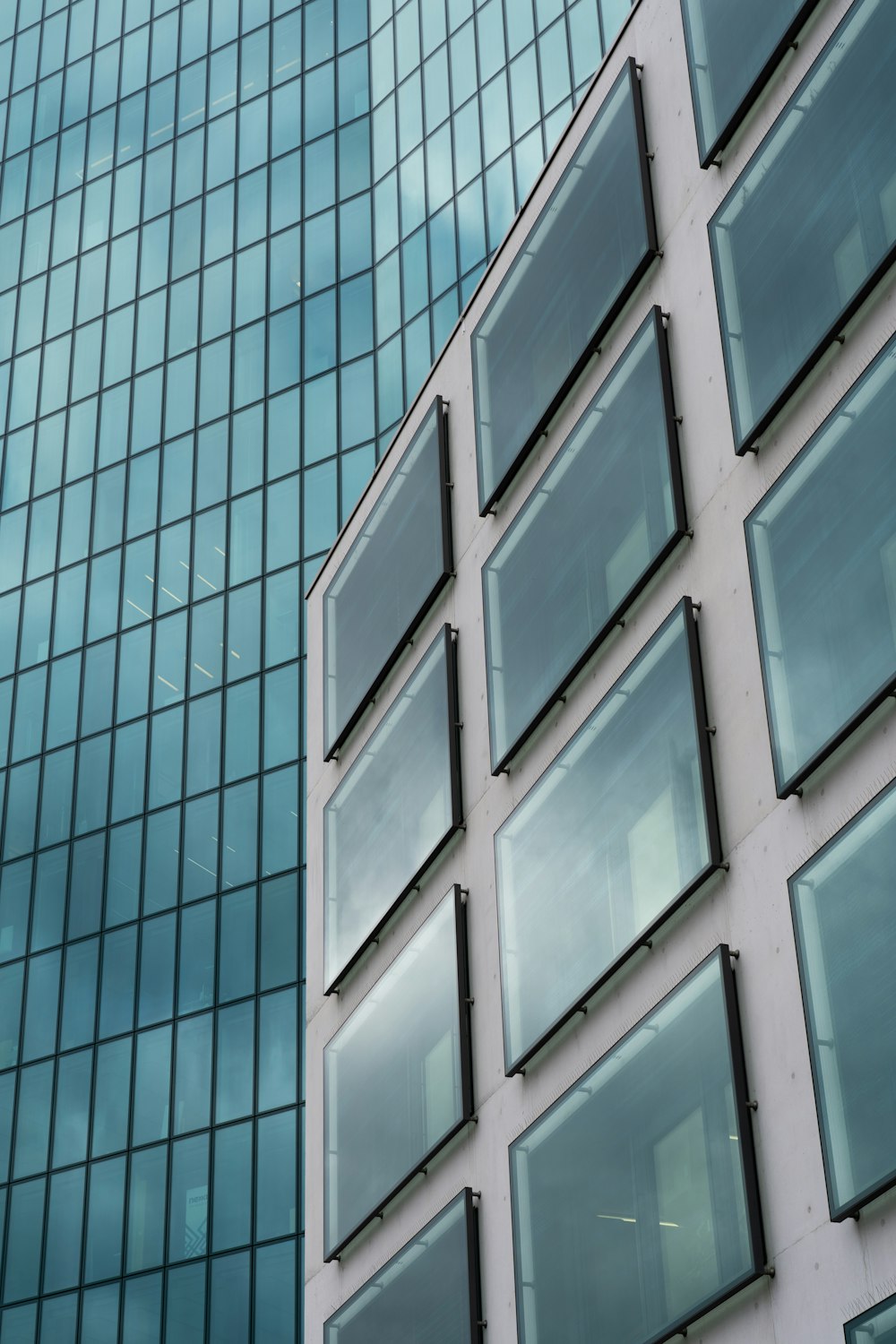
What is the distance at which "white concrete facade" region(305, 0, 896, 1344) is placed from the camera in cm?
1505

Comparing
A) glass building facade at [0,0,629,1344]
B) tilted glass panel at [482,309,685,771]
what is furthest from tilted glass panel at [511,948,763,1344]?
glass building facade at [0,0,629,1344]

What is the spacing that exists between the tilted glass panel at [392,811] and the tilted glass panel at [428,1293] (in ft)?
15.3

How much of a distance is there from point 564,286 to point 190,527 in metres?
33.9

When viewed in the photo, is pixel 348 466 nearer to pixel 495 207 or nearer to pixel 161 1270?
pixel 495 207

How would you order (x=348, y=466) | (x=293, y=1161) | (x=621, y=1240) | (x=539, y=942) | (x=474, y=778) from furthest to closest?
(x=348, y=466)
(x=293, y=1161)
(x=474, y=778)
(x=539, y=942)
(x=621, y=1240)

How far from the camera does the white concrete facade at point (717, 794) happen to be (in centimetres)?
1505

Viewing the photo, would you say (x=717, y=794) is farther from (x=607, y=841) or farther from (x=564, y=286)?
(x=564, y=286)

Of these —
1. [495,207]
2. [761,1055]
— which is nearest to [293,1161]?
[495,207]

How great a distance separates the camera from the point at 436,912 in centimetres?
2370

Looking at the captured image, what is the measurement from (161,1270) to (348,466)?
2181 cm

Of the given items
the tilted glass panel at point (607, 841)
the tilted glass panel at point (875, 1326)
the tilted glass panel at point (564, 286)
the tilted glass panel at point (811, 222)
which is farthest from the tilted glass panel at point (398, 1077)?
the tilted glass panel at point (875, 1326)

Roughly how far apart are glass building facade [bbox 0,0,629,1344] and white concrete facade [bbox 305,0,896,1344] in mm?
20098

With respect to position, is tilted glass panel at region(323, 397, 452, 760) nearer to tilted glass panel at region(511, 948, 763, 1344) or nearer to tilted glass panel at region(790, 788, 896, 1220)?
tilted glass panel at region(511, 948, 763, 1344)

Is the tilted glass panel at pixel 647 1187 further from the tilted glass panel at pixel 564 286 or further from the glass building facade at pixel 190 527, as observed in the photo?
the glass building facade at pixel 190 527
